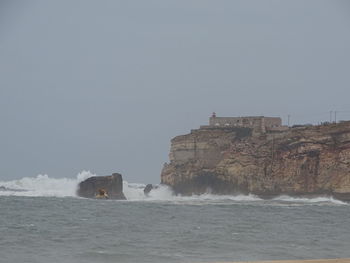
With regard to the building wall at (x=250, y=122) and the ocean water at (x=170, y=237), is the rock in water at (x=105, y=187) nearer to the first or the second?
the building wall at (x=250, y=122)

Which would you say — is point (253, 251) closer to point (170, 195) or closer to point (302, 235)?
point (302, 235)

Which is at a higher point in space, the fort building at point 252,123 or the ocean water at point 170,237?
the fort building at point 252,123

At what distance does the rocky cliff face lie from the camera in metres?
69.6

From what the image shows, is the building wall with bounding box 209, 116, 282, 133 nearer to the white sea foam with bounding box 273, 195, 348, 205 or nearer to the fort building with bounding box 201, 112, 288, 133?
the fort building with bounding box 201, 112, 288, 133

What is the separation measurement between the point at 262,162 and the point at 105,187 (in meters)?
18.3

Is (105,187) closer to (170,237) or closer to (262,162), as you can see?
(262,162)

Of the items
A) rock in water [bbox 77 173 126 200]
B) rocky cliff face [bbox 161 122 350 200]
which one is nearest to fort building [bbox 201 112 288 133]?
rocky cliff face [bbox 161 122 350 200]

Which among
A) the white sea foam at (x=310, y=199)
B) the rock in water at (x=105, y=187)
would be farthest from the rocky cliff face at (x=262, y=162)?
the rock in water at (x=105, y=187)

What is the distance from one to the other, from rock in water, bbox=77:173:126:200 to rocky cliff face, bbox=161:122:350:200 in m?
9.42

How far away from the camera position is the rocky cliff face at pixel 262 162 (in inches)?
2741

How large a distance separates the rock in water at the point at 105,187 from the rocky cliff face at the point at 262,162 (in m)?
9.42

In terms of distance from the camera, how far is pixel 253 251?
25.1 metres

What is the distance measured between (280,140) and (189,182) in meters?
13.6

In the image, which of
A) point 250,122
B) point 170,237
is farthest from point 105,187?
point 170,237
